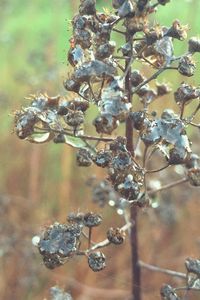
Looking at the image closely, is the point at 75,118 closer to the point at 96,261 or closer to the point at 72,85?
the point at 72,85

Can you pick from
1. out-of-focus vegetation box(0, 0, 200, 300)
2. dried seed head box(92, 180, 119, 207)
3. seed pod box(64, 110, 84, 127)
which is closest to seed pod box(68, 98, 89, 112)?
seed pod box(64, 110, 84, 127)

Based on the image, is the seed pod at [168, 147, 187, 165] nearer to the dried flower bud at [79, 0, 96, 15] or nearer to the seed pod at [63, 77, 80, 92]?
the seed pod at [63, 77, 80, 92]

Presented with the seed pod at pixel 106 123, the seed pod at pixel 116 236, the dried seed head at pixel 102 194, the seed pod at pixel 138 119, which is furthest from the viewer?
the dried seed head at pixel 102 194

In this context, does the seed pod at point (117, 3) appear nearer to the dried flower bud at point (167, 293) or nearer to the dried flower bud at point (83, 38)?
the dried flower bud at point (83, 38)

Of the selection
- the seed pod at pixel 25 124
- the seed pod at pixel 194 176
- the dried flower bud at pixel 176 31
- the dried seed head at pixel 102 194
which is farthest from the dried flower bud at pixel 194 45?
the dried seed head at pixel 102 194

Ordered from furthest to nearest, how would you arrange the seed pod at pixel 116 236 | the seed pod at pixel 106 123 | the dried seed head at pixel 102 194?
the dried seed head at pixel 102 194
the seed pod at pixel 116 236
the seed pod at pixel 106 123

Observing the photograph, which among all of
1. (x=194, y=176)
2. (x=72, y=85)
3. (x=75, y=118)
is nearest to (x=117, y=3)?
(x=72, y=85)
